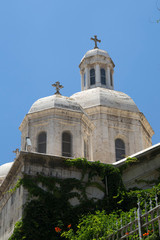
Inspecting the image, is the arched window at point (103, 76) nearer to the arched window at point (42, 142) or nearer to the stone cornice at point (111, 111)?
the stone cornice at point (111, 111)

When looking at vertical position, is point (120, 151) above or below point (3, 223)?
above

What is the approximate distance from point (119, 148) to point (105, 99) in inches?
139

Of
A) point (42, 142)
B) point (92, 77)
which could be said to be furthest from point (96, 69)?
point (42, 142)

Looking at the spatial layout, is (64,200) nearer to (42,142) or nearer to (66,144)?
(66,144)

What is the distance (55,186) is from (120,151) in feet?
35.3

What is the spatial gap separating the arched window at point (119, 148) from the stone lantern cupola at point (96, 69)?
6.24m

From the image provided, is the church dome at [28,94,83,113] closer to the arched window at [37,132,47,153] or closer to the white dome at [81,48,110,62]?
the arched window at [37,132,47,153]

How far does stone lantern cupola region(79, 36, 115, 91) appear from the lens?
31.0 m

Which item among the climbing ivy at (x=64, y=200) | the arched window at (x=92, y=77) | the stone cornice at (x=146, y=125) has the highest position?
the arched window at (x=92, y=77)

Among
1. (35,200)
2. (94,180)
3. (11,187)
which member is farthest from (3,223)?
(94,180)

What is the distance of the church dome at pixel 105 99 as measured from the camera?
87.7 feet

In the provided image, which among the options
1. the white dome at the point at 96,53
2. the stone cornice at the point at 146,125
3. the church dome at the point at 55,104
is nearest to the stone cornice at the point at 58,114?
the church dome at the point at 55,104

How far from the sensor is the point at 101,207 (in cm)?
1517

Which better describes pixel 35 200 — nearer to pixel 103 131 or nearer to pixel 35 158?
pixel 35 158
